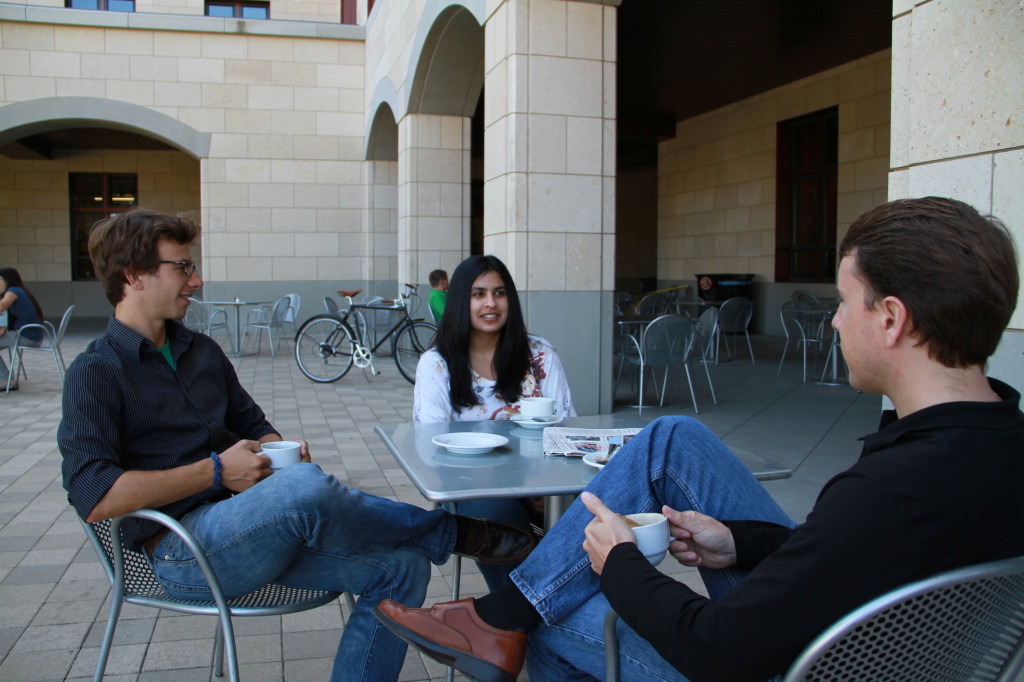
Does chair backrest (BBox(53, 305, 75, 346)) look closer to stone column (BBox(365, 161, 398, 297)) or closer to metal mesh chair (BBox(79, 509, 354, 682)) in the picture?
metal mesh chair (BBox(79, 509, 354, 682))

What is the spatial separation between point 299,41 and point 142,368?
39.7 feet

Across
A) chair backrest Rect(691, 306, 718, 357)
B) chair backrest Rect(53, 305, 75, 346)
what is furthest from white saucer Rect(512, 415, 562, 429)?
chair backrest Rect(53, 305, 75, 346)

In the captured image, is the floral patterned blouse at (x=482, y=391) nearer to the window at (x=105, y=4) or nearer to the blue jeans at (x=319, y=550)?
the blue jeans at (x=319, y=550)

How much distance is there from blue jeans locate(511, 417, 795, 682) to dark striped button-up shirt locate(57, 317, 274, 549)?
0.85 meters

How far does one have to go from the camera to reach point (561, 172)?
5926mm

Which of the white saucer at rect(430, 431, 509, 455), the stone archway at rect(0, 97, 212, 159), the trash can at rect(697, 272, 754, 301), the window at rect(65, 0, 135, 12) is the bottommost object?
the white saucer at rect(430, 431, 509, 455)

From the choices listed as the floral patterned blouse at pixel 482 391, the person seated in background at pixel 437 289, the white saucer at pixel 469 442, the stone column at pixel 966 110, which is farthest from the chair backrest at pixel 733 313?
the white saucer at pixel 469 442

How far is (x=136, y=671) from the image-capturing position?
235 cm

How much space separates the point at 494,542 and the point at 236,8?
1521 cm

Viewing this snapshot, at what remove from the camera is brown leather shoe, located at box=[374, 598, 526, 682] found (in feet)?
5.32

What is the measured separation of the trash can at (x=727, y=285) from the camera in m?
12.8

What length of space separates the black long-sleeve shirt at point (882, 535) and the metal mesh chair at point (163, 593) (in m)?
1.05

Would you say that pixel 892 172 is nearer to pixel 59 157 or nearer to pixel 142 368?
pixel 142 368

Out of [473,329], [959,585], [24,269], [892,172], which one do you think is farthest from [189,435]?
[24,269]
